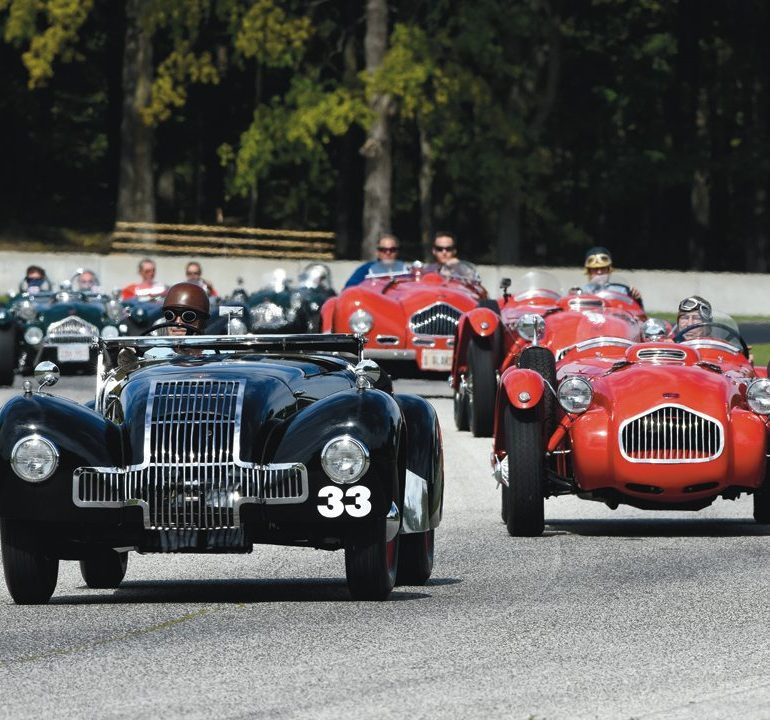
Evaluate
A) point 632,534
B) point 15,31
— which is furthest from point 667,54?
point 632,534

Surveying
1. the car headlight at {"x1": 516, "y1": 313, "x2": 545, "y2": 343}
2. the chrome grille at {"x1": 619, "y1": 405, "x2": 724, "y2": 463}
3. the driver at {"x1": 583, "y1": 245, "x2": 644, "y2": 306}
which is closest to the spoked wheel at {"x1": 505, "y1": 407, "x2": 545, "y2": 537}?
the chrome grille at {"x1": 619, "y1": 405, "x2": 724, "y2": 463}

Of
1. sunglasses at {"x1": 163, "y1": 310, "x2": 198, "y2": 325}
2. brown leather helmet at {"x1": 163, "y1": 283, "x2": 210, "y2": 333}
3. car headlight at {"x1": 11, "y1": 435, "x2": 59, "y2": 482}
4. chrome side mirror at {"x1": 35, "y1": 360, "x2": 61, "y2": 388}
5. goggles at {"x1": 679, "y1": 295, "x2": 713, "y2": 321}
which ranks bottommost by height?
car headlight at {"x1": 11, "y1": 435, "x2": 59, "y2": 482}

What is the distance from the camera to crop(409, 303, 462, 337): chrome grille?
22.9 m

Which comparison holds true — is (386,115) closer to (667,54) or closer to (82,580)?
(667,54)

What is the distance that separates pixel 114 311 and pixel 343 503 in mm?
17505

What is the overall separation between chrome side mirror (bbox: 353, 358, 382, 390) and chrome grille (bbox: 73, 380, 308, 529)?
0.60 m

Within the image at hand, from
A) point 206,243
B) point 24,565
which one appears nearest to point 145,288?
point 24,565

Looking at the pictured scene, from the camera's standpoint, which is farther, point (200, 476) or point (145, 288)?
point (145, 288)

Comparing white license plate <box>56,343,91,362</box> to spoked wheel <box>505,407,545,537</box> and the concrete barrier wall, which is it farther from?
the concrete barrier wall

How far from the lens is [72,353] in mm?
25391

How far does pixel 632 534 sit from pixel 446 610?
374cm

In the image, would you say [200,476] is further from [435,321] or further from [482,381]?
[435,321]

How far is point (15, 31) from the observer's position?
45.5 m

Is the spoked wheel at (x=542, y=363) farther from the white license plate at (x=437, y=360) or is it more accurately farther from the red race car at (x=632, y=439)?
the white license plate at (x=437, y=360)
